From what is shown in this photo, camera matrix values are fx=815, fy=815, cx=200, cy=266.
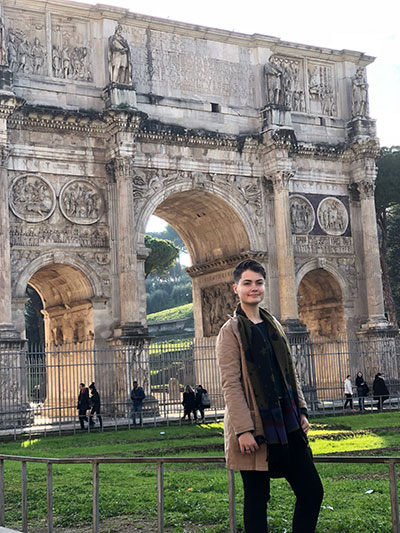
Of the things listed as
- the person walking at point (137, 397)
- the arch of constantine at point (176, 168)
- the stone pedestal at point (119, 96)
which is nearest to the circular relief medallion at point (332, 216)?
the arch of constantine at point (176, 168)

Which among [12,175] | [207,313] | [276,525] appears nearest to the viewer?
[276,525]

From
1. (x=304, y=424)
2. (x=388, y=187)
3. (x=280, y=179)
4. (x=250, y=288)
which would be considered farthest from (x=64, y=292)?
(x=304, y=424)

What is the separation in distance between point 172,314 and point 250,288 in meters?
74.0

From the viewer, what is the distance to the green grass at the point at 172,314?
76938 mm

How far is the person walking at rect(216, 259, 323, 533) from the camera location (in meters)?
4.71

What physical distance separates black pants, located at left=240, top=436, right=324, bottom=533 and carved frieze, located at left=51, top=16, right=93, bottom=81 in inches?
873

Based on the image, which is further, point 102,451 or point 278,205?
point 278,205

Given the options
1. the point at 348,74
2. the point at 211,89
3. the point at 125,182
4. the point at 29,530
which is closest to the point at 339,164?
the point at 348,74

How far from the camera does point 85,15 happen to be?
85.0ft

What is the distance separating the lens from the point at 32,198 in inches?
955

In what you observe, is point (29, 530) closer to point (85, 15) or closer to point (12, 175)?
point (12, 175)

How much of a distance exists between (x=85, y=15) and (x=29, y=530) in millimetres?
20897

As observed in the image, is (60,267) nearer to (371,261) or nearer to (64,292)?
(64,292)

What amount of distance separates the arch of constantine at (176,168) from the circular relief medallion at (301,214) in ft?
0.18
